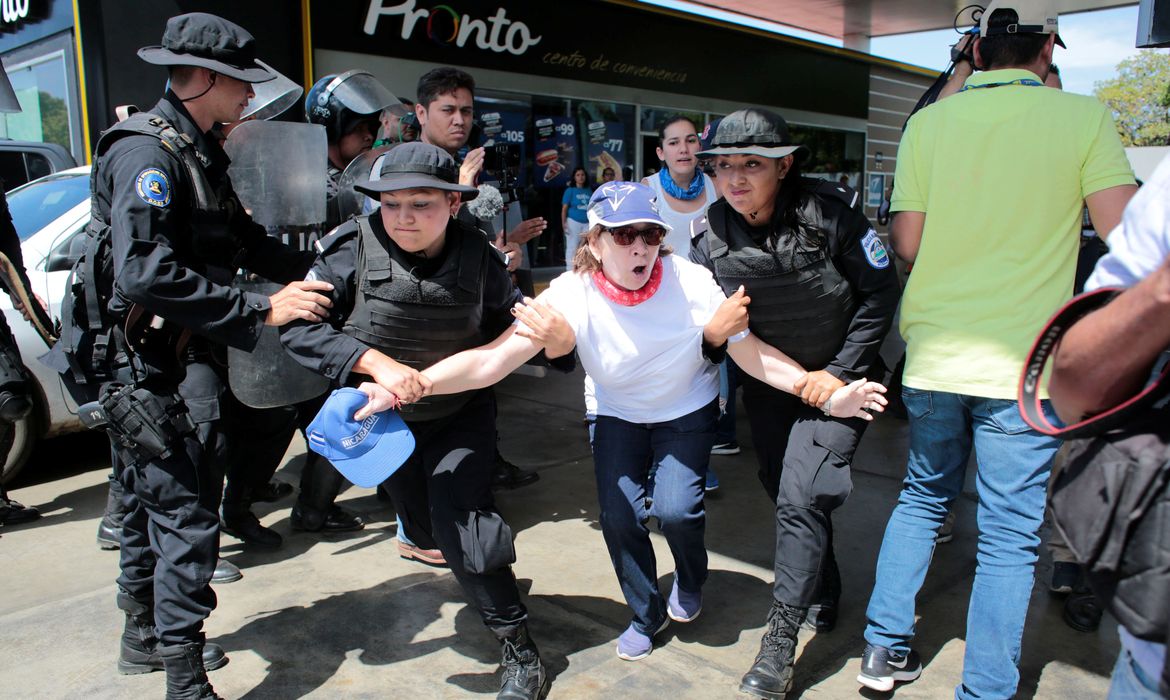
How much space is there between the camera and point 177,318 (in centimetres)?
259

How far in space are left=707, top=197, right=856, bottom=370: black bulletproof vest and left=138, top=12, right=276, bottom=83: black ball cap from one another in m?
1.65

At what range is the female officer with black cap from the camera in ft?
9.19

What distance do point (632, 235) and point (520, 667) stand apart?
1.42 m

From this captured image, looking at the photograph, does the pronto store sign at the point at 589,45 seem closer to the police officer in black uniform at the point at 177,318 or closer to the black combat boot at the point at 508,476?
the black combat boot at the point at 508,476

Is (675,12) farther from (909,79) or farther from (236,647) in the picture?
(236,647)

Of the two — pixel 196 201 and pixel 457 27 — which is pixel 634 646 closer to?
pixel 196 201

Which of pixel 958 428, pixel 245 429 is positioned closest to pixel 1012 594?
pixel 958 428

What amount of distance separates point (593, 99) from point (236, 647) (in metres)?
10.0

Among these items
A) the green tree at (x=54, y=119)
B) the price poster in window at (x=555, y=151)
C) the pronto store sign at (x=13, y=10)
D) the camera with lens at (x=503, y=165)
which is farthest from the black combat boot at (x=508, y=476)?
the price poster in window at (x=555, y=151)

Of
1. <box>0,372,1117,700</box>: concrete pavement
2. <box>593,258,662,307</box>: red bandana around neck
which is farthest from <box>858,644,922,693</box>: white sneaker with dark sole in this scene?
<box>593,258,662,307</box>: red bandana around neck

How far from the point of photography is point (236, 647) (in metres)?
3.16

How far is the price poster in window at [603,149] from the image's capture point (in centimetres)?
1209

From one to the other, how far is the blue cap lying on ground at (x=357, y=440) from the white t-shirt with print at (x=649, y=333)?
2.17ft

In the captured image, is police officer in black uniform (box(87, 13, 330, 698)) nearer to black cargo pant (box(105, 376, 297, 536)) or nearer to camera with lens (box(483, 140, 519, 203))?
black cargo pant (box(105, 376, 297, 536))
